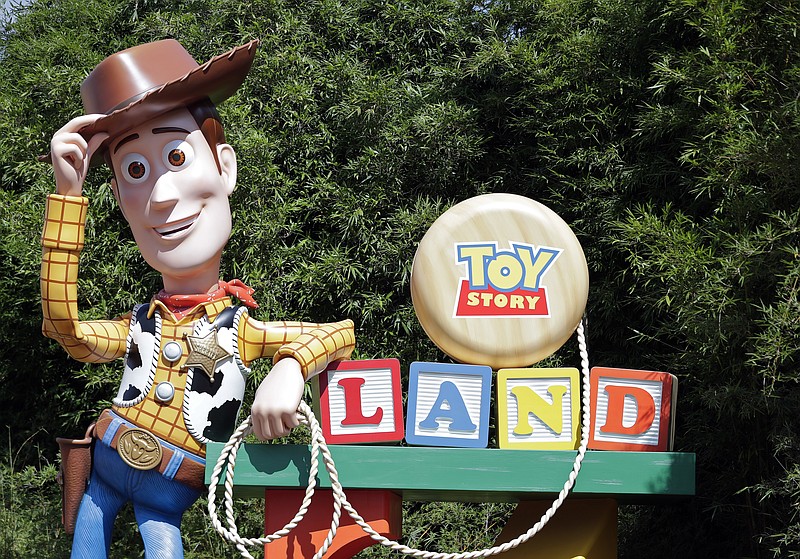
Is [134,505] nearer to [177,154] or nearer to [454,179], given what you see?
[177,154]

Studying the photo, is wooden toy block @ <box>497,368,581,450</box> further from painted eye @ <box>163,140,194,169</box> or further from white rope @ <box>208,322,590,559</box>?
painted eye @ <box>163,140,194,169</box>

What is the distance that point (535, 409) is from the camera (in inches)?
123

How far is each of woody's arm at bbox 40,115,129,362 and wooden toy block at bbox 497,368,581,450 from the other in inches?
56.5

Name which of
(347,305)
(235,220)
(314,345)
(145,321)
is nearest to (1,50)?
(235,220)

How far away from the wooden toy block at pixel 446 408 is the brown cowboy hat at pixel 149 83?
120 cm

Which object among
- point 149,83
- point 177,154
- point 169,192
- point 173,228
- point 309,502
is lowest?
point 309,502

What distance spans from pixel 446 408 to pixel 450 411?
0.05 ft

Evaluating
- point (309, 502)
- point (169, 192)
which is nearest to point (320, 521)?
point (309, 502)

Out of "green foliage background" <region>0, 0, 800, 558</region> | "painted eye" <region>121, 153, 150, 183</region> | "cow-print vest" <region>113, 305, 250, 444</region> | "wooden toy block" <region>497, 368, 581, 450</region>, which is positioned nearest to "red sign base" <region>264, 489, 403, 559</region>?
"cow-print vest" <region>113, 305, 250, 444</region>

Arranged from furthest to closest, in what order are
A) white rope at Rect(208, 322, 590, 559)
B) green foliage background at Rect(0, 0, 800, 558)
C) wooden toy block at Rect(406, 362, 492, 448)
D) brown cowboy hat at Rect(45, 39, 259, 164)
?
1. green foliage background at Rect(0, 0, 800, 558)
2. brown cowboy hat at Rect(45, 39, 259, 164)
3. wooden toy block at Rect(406, 362, 492, 448)
4. white rope at Rect(208, 322, 590, 559)

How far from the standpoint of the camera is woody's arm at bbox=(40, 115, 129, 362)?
3094 millimetres

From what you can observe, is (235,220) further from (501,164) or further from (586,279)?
(586,279)

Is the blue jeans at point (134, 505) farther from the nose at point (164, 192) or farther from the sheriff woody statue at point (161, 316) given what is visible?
the nose at point (164, 192)

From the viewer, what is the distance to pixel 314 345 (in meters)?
3.11
